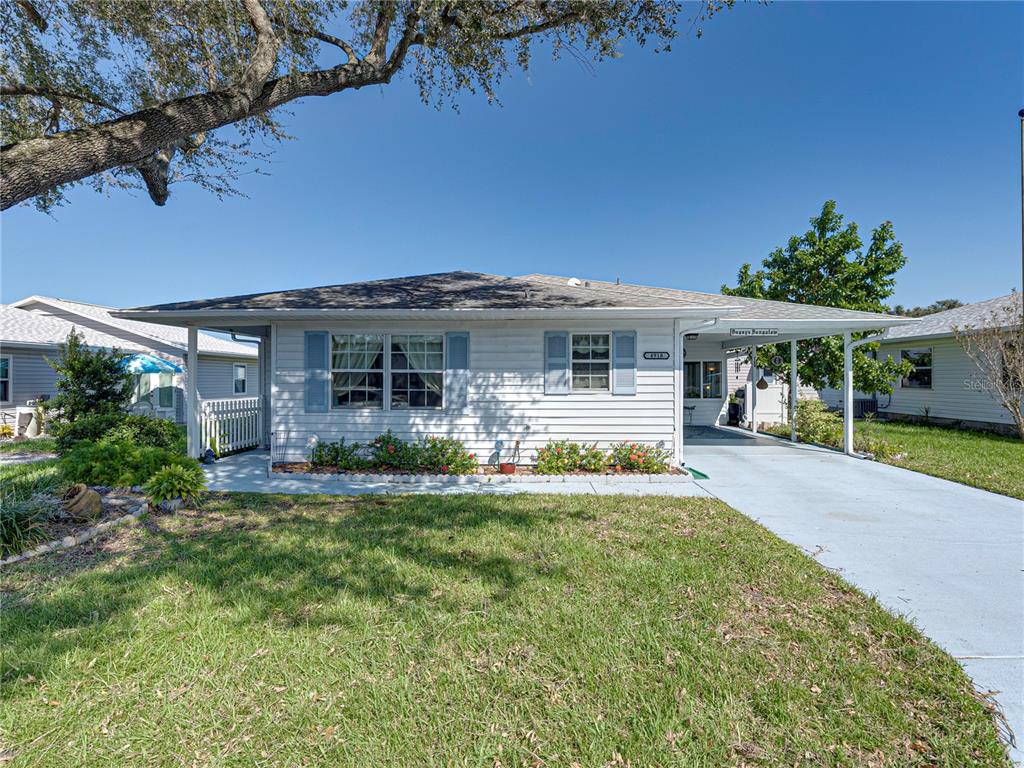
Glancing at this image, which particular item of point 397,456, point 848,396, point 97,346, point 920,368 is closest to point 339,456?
point 397,456

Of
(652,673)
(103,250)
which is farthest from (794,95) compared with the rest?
(103,250)

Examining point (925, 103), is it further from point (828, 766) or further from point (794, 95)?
point (828, 766)

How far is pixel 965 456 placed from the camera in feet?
30.2

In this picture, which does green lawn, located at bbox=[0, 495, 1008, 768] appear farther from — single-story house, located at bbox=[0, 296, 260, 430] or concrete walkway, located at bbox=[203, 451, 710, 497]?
single-story house, located at bbox=[0, 296, 260, 430]

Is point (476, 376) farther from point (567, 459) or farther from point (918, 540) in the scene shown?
point (918, 540)

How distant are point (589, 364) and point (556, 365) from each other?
0.63 meters

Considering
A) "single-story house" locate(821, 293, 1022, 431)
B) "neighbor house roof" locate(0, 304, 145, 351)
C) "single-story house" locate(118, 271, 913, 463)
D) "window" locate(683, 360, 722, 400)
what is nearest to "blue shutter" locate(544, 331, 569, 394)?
"single-story house" locate(118, 271, 913, 463)

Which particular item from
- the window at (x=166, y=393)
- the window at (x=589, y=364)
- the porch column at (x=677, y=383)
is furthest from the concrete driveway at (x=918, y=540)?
the window at (x=166, y=393)

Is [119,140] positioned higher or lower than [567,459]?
higher

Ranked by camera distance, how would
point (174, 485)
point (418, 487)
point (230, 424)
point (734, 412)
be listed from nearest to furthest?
1. point (174, 485)
2. point (418, 487)
3. point (230, 424)
4. point (734, 412)

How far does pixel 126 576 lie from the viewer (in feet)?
12.1

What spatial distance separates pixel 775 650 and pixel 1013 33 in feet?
39.4

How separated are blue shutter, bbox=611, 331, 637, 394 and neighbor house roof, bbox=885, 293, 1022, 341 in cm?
1179

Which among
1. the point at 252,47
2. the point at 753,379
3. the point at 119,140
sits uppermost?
the point at 252,47
